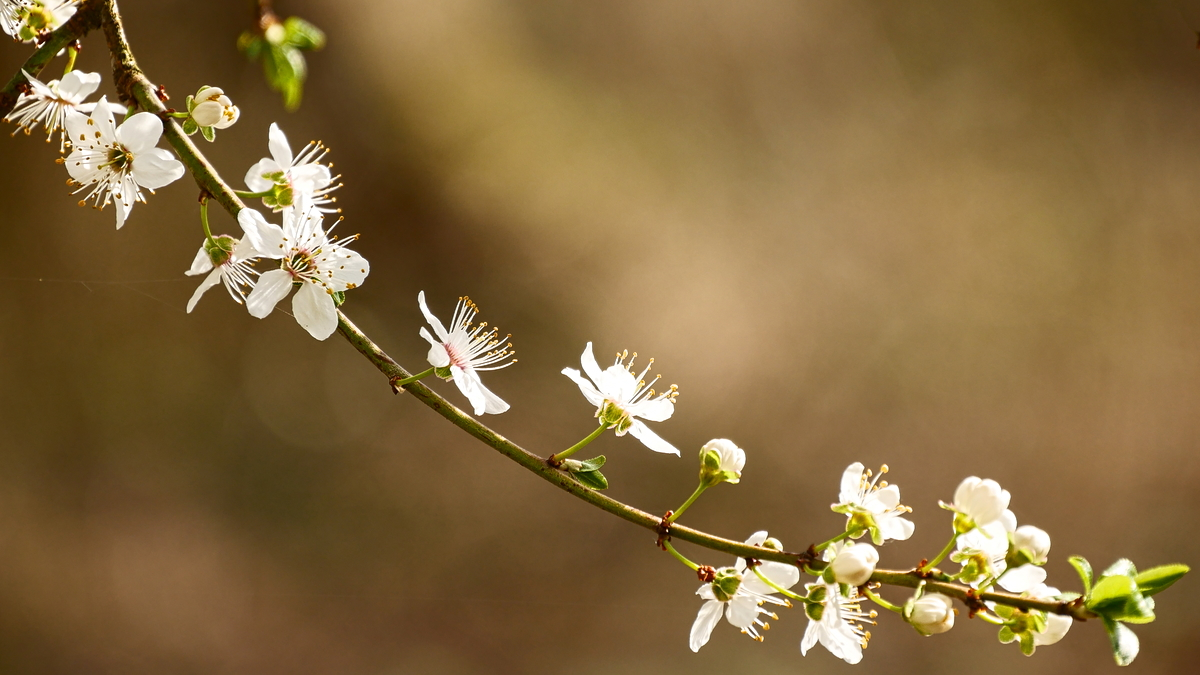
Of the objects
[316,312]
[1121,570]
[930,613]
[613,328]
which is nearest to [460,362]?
[316,312]

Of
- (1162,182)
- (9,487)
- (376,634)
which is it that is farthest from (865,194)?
(9,487)

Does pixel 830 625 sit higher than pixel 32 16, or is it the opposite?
pixel 32 16

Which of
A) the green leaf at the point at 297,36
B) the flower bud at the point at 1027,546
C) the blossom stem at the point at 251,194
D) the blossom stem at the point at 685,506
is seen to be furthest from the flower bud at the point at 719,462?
the green leaf at the point at 297,36

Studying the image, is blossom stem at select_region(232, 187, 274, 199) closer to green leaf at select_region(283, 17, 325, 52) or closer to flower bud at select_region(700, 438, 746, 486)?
green leaf at select_region(283, 17, 325, 52)

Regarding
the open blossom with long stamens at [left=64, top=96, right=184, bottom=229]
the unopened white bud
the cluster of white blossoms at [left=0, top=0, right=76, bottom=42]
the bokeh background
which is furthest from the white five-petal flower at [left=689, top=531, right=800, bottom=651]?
the bokeh background

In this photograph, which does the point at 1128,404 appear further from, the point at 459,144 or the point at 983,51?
the point at 459,144

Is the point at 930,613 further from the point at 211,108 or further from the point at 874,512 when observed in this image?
the point at 211,108
